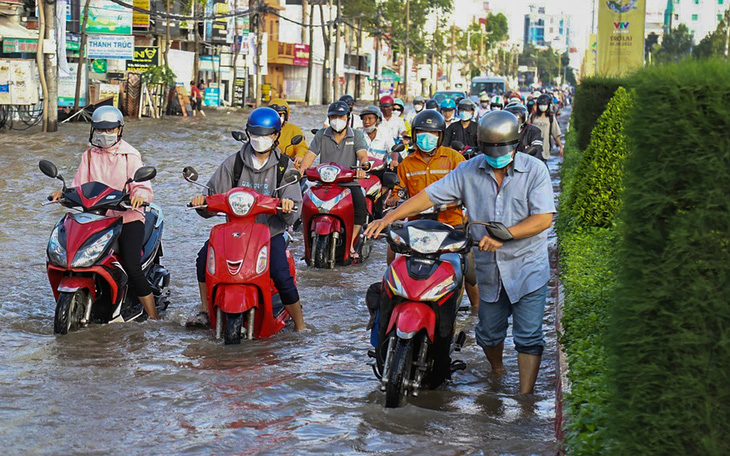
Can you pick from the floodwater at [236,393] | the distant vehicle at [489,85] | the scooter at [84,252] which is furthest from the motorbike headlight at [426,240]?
the distant vehicle at [489,85]

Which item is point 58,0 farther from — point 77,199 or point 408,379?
point 408,379

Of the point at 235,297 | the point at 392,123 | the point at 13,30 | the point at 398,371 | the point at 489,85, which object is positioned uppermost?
the point at 13,30

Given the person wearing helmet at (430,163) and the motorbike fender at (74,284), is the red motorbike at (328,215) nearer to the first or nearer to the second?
the person wearing helmet at (430,163)

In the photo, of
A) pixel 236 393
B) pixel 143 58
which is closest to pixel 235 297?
pixel 236 393

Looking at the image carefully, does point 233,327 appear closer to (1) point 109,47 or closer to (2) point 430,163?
(2) point 430,163

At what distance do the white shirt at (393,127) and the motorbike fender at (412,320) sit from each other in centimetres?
842

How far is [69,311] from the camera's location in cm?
738

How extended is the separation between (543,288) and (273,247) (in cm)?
218

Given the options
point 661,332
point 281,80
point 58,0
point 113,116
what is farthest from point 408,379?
point 281,80

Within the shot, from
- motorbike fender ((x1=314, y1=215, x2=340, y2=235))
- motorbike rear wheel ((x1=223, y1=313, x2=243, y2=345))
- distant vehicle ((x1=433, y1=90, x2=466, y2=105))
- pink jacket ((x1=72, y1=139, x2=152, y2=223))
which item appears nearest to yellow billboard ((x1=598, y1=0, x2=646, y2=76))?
distant vehicle ((x1=433, y1=90, x2=466, y2=105))

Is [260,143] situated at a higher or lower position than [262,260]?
higher

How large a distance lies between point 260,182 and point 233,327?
42.1 inches

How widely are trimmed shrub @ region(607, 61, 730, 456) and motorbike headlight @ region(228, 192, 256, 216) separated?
4006 millimetres

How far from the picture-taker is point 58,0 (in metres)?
32.3
